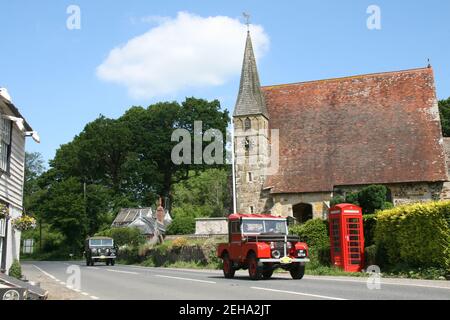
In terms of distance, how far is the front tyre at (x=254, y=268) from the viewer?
16.4 m

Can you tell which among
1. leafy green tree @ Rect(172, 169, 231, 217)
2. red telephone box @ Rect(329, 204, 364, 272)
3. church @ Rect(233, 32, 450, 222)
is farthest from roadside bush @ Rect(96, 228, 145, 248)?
leafy green tree @ Rect(172, 169, 231, 217)

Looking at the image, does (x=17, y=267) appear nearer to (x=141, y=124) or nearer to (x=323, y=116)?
(x=323, y=116)

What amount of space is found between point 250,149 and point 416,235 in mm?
22414

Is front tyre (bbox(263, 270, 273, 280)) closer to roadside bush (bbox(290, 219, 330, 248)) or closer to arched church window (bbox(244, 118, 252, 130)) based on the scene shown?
roadside bush (bbox(290, 219, 330, 248))

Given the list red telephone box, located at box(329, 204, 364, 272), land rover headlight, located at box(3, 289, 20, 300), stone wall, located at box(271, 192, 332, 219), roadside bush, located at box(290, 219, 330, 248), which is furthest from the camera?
stone wall, located at box(271, 192, 332, 219)

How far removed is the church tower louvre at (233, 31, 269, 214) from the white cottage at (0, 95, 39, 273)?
69.9 ft

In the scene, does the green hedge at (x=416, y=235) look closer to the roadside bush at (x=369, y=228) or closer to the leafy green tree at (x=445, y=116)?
the roadside bush at (x=369, y=228)

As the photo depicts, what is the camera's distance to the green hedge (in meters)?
17.1

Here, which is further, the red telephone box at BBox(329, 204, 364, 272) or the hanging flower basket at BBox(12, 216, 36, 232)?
the red telephone box at BBox(329, 204, 364, 272)

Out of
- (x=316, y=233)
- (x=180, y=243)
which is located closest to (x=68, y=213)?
(x=180, y=243)

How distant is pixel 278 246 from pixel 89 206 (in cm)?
4907

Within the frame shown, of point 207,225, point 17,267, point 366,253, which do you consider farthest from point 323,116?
point 17,267

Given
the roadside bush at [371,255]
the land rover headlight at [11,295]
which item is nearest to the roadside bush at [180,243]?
the roadside bush at [371,255]
